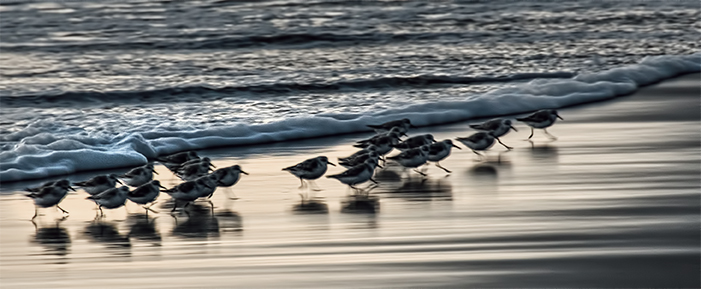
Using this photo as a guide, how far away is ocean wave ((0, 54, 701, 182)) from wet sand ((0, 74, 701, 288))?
463mm

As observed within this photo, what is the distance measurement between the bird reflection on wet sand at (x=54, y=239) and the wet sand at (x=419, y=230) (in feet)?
0.05

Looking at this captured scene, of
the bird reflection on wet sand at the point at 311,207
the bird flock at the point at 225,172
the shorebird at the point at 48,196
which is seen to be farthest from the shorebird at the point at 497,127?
the shorebird at the point at 48,196

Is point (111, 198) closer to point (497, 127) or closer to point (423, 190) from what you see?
point (423, 190)

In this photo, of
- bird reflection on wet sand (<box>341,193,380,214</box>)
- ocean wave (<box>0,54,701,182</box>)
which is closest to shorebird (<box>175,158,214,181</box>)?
bird reflection on wet sand (<box>341,193,380,214</box>)

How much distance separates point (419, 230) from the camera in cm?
795

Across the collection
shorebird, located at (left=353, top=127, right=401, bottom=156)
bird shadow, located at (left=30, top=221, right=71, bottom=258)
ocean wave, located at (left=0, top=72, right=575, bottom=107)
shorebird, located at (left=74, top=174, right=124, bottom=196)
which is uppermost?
shorebird, located at (left=74, top=174, right=124, bottom=196)

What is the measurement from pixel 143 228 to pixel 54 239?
0.67m

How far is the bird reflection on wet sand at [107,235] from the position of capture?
783 cm

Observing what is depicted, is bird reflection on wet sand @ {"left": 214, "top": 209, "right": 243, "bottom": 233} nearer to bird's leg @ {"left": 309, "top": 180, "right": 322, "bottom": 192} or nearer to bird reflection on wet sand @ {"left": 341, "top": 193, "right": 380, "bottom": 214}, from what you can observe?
bird reflection on wet sand @ {"left": 341, "top": 193, "right": 380, "bottom": 214}

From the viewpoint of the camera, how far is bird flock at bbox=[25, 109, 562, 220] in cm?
881

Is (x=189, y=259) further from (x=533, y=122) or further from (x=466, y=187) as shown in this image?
(x=533, y=122)

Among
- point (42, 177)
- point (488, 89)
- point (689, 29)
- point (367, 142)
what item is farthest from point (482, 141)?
point (689, 29)

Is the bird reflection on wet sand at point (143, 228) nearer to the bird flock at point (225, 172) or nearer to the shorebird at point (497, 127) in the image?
the bird flock at point (225, 172)

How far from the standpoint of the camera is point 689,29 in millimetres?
23219
